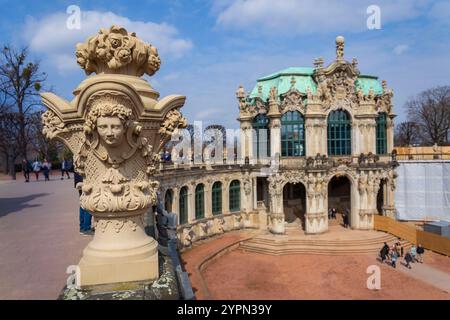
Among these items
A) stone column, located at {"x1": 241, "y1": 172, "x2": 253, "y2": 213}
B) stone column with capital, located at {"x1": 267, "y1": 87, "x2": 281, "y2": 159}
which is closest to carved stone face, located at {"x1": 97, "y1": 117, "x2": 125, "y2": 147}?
stone column with capital, located at {"x1": 267, "y1": 87, "x2": 281, "y2": 159}

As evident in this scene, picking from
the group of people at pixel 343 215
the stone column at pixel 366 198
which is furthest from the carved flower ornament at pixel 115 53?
the group of people at pixel 343 215

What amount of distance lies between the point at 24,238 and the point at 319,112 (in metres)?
25.2

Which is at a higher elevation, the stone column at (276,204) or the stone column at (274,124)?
the stone column at (274,124)

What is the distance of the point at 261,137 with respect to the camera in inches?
1186

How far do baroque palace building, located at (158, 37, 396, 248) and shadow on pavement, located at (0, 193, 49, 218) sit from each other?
14.2 meters

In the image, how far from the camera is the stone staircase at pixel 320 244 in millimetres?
25266

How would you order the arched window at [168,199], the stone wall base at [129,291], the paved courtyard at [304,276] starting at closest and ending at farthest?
the stone wall base at [129,291], the paved courtyard at [304,276], the arched window at [168,199]

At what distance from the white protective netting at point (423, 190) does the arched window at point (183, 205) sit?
77.9ft

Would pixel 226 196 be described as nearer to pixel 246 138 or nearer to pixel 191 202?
pixel 191 202

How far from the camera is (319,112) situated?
94.6 ft

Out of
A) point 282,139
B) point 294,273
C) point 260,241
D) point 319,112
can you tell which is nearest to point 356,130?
point 319,112

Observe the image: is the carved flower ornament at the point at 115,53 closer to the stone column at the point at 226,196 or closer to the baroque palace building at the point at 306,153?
the baroque palace building at the point at 306,153

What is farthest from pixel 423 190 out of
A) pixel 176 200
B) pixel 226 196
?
pixel 176 200

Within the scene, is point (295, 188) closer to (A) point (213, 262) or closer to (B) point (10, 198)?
(A) point (213, 262)
